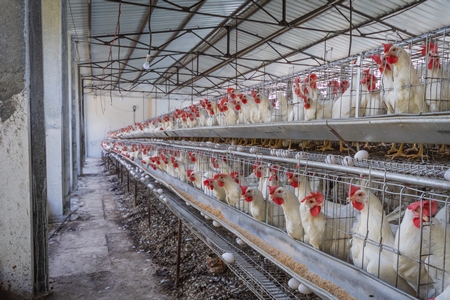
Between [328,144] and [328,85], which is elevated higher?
[328,85]

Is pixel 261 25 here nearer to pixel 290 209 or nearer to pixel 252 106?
pixel 252 106

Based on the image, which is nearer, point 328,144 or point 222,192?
point 222,192

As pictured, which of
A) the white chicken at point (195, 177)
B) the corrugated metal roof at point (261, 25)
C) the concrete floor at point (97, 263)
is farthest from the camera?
the corrugated metal roof at point (261, 25)

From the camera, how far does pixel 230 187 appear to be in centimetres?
282

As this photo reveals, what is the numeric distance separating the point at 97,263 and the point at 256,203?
8.97 ft

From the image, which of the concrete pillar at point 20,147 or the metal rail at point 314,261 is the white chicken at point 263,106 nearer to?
the metal rail at point 314,261

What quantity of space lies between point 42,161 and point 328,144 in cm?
274

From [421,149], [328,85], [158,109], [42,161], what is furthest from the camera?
[158,109]

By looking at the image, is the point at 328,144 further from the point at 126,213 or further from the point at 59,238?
the point at 126,213

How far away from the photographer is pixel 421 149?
7.61 feet

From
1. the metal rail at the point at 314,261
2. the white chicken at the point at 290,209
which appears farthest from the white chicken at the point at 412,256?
the white chicken at the point at 290,209

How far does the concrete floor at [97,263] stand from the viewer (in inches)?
138

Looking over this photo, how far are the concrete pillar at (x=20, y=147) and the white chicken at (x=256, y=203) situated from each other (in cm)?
169

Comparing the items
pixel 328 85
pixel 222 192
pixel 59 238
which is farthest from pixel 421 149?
pixel 59 238
